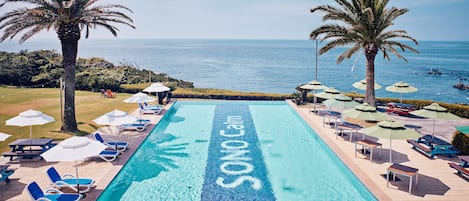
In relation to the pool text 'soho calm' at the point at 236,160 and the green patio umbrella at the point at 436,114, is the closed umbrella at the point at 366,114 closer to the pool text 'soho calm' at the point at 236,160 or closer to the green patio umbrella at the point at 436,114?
the green patio umbrella at the point at 436,114

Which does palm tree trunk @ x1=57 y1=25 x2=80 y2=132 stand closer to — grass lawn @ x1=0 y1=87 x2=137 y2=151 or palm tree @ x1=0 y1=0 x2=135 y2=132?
palm tree @ x1=0 y1=0 x2=135 y2=132

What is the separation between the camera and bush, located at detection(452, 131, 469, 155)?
13.8 m

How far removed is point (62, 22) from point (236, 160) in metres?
10.4

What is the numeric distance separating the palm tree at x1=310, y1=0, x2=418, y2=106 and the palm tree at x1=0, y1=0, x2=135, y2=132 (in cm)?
1301

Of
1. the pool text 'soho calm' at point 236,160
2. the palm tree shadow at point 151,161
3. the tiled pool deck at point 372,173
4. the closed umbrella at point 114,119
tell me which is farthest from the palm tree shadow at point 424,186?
the closed umbrella at point 114,119

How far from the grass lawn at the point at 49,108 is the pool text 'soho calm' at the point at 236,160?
7.29m

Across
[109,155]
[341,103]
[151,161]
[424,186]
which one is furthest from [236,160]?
[341,103]

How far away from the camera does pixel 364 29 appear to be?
19.9 metres

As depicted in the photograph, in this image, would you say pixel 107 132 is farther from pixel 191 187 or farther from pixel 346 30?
pixel 346 30

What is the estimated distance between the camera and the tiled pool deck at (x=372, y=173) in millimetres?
10352

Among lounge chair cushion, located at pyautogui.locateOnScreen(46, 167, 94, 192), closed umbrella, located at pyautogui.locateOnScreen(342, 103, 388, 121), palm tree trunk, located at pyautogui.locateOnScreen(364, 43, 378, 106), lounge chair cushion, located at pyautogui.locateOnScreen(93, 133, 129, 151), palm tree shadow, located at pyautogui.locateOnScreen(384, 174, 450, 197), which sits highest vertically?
palm tree trunk, located at pyautogui.locateOnScreen(364, 43, 378, 106)

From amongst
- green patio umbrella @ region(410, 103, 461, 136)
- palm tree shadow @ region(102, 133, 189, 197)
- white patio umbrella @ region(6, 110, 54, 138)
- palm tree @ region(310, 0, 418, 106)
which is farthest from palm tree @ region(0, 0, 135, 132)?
green patio umbrella @ region(410, 103, 461, 136)

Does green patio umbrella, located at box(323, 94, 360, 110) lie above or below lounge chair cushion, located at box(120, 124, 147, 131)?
above

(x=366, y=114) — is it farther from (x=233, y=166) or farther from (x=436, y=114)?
(x=233, y=166)
